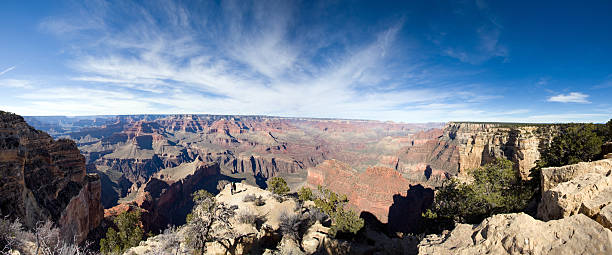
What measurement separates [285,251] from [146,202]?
163ft

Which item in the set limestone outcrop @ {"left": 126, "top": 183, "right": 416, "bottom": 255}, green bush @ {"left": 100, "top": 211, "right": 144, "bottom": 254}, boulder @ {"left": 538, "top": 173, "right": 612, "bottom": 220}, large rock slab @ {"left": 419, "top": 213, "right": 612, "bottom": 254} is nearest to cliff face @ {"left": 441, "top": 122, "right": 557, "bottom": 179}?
limestone outcrop @ {"left": 126, "top": 183, "right": 416, "bottom": 255}

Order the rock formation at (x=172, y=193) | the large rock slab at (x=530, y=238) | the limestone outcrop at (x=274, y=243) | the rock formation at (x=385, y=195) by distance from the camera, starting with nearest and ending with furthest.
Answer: the large rock slab at (x=530, y=238)
the limestone outcrop at (x=274, y=243)
the rock formation at (x=385, y=195)
the rock formation at (x=172, y=193)

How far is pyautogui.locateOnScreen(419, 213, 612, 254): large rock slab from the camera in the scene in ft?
15.0

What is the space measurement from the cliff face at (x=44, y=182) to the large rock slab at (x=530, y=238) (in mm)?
25272

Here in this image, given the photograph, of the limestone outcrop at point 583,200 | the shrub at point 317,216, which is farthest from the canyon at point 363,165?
the limestone outcrop at point 583,200

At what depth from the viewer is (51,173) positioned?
23922mm

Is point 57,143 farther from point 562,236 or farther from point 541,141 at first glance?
point 541,141

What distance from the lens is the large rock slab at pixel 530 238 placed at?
15.0 ft

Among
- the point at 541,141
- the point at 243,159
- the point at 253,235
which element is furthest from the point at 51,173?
the point at 243,159

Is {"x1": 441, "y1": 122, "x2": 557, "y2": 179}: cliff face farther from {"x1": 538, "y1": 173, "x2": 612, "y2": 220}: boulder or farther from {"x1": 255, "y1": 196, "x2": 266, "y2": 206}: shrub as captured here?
{"x1": 255, "y1": 196, "x2": 266, "y2": 206}: shrub

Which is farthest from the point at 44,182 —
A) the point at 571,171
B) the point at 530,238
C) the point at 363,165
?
the point at 363,165

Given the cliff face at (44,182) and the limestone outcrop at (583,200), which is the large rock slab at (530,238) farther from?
the cliff face at (44,182)

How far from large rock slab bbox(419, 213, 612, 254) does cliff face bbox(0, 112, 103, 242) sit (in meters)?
25.3

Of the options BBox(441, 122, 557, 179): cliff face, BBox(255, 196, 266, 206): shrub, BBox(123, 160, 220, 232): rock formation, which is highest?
BBox(441, 122, 557, 179): cliff face
